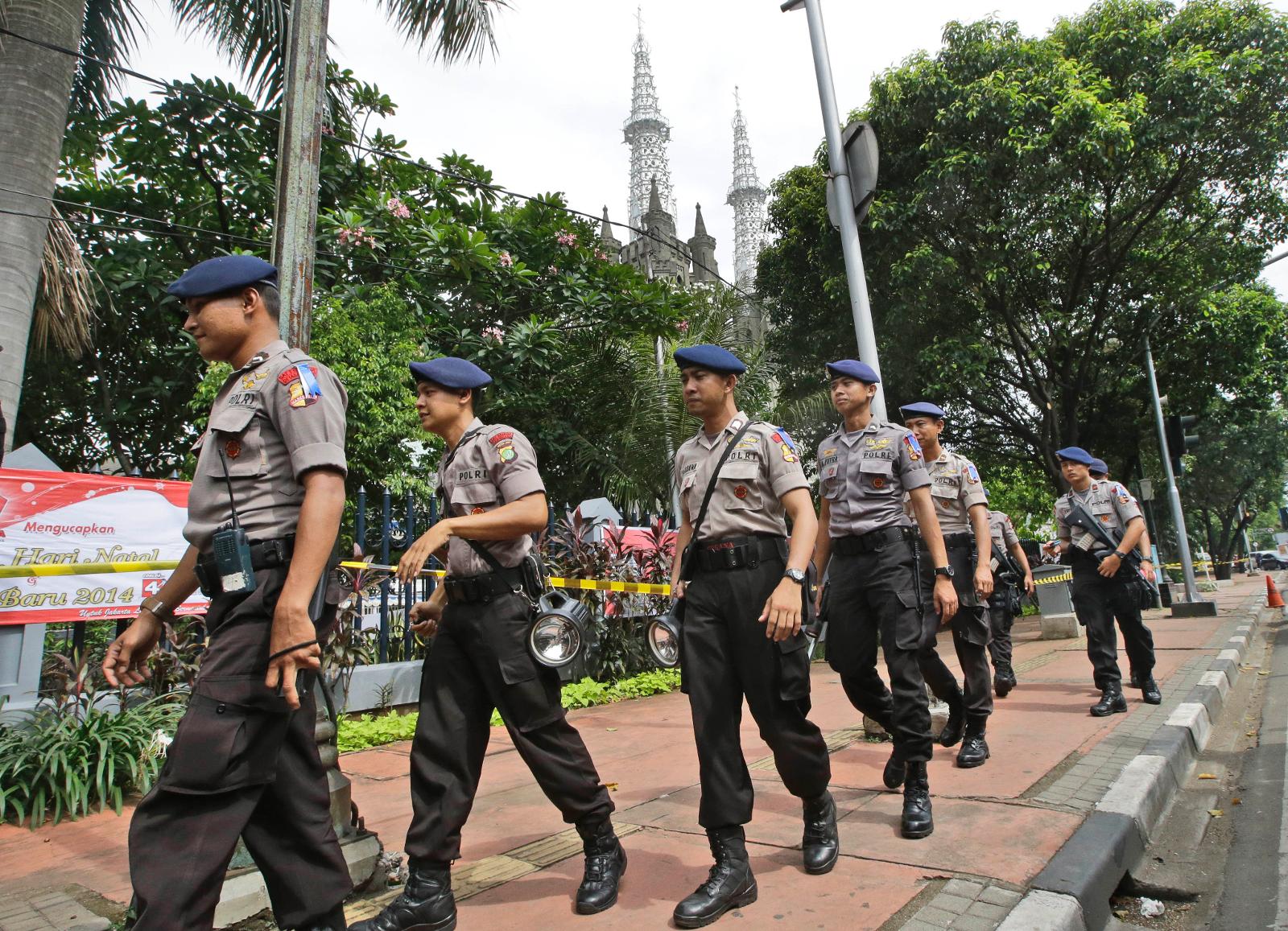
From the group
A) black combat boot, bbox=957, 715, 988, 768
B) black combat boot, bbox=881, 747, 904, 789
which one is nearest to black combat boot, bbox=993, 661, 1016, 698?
black combat boot, bbox=957, 715, 988, 768

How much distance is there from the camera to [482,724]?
2768 millimetres

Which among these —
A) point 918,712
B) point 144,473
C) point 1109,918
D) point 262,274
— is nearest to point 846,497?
point 918,712

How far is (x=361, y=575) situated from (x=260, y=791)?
4.17 meters

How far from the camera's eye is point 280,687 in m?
1.90

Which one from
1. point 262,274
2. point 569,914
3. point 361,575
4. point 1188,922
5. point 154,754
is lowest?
point 1188,922

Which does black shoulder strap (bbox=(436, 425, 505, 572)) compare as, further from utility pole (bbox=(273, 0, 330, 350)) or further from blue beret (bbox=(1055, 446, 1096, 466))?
blue beret (bbox=(1055, 446, 1096, 466))

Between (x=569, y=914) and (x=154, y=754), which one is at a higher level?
(x=154, y=754)

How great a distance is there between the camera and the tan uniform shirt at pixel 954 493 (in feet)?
16.4

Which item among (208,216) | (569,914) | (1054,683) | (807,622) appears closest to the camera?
(569,914)

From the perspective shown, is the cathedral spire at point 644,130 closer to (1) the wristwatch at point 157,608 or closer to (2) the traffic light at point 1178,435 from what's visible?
(2) the traffic light at point 1178,435

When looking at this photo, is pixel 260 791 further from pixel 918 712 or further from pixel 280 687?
pixel 918 712

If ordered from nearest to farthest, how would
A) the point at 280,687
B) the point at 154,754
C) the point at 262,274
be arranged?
the point at 280,687
the point at 262,274
the point at 154,754

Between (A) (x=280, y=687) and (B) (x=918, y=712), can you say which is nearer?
(A) (x=280, y=687)

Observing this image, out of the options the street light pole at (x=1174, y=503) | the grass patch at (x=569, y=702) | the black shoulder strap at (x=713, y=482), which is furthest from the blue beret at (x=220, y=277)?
the street light pole at (x=1174, y=503)
